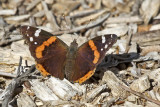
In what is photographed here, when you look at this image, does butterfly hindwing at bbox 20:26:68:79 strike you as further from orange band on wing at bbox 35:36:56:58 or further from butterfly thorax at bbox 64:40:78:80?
butterfly thorax at bbox 64:40:78:80

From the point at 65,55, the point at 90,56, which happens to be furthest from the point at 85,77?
the point at 65,55

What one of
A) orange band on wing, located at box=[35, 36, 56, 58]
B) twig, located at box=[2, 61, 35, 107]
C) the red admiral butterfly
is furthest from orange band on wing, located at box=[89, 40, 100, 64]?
twig, located at box=[2, 61, 35, 107]

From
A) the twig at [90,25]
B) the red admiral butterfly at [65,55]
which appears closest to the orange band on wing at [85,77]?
the red admiral butterfly at [65,55]

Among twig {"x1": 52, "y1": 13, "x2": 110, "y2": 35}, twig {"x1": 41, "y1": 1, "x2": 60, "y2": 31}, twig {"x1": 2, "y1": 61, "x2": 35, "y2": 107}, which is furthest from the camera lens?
twig {"x1": 41, "y1": 1, "x2": 60, "y2": 31}

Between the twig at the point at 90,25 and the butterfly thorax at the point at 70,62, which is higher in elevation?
the twig at the point at 90,25

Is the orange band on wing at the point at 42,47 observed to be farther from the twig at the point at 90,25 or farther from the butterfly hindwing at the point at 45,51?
the twig at the point at 90,25

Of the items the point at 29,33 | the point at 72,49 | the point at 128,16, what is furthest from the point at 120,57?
the point at 29,33

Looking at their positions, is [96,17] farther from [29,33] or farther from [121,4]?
[29,33]
